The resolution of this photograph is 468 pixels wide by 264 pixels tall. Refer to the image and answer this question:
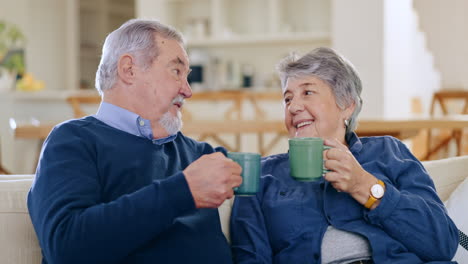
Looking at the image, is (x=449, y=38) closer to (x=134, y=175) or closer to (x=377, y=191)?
(x=377, y=191)

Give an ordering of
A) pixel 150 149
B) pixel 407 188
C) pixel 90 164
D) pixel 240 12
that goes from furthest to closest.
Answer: pixel 240 12
pixel 407 188
pixel 150 149
pixel 90 164

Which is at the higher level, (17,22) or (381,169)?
(17,22)

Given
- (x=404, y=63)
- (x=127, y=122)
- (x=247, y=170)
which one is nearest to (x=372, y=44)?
(x=404, y=63)

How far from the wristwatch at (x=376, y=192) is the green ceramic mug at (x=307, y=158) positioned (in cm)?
21

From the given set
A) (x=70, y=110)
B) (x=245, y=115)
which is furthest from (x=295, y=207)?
Result: (x=245, y=115)

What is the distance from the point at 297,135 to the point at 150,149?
0.45m

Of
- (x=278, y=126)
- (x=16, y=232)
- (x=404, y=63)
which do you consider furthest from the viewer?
(x=404, y=63)

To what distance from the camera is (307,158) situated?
4.32 feet

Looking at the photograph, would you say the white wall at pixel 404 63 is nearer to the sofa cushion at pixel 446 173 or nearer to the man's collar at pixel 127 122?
the sofa cushion at pixel 446 173

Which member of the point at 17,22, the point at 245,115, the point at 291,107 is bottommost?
the point at 245,115

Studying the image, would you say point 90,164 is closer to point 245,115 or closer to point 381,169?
point 381,169

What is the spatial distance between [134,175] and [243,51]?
5.99 metres

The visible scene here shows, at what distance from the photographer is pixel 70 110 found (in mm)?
5383

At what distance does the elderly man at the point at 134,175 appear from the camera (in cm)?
118
